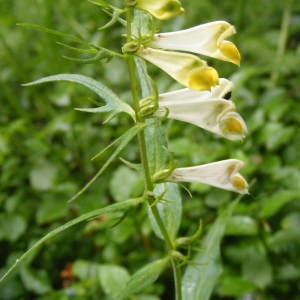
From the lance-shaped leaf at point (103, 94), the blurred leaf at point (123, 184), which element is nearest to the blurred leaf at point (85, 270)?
the blurred leaf at point (123, 184)

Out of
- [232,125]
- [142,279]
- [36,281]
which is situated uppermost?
[232,125]

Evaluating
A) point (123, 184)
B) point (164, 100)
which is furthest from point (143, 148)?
point (123, 184)

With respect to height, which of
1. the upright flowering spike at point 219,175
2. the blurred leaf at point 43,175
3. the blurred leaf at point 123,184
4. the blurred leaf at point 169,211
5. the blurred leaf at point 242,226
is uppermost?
the upright flowering spike at point 219,175

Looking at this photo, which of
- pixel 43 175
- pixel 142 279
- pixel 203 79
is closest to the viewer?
pixel 203 79

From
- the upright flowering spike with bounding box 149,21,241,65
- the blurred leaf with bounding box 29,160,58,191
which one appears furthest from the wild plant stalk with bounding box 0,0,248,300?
the blurred leaf with bounding box 29,160,58,191

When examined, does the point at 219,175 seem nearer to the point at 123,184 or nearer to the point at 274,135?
the point at 123,184

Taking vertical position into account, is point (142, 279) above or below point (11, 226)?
above

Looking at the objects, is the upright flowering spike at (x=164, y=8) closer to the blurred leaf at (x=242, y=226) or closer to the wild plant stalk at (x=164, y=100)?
the wild plant stalk at (x=164, y=100)

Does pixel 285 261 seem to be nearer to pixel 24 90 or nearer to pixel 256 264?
pixel 256 264
